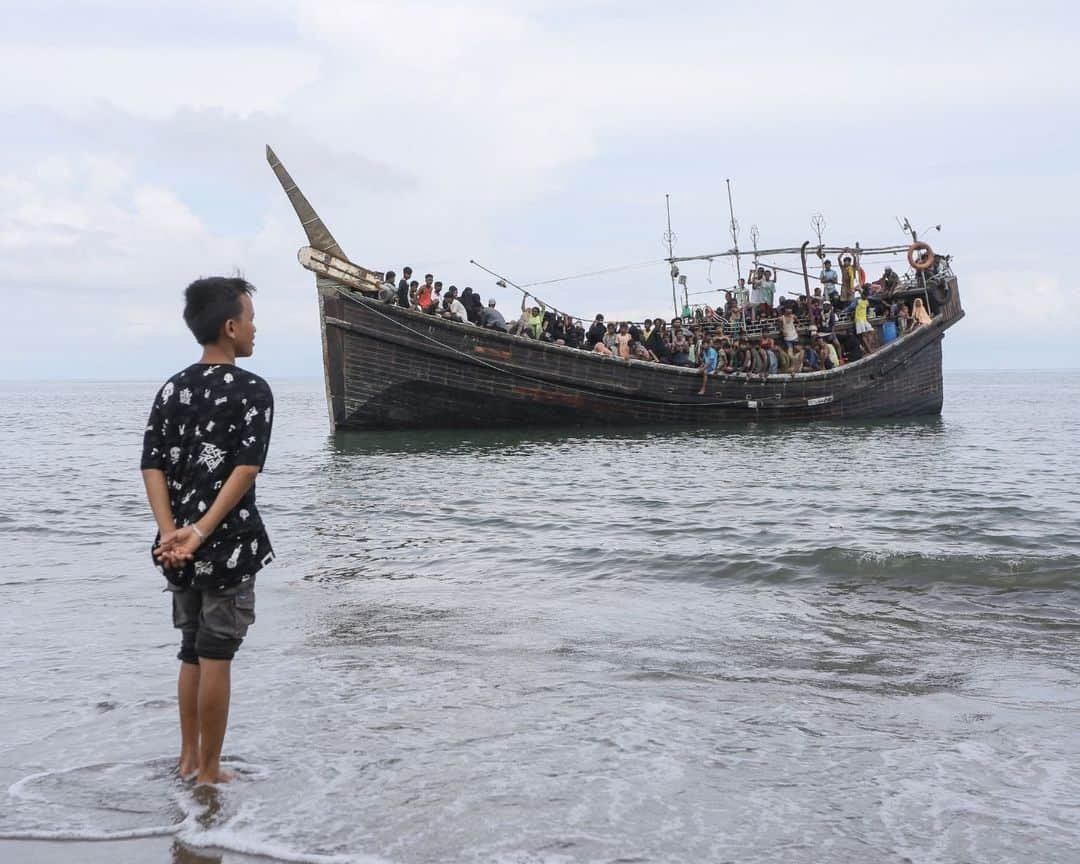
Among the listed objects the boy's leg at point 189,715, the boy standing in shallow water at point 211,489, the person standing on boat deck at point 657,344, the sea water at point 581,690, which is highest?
the person standing on boat deck at point 657,344

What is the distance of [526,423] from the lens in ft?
77.4

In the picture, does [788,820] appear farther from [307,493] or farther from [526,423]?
[526,423]

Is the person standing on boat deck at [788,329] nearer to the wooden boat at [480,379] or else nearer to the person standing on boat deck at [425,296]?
the wooden boat at [480,379]

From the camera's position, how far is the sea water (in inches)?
116

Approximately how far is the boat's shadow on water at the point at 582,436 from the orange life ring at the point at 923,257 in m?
4.26

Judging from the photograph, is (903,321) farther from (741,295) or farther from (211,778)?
(211,778)

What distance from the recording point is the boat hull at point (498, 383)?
858 inches

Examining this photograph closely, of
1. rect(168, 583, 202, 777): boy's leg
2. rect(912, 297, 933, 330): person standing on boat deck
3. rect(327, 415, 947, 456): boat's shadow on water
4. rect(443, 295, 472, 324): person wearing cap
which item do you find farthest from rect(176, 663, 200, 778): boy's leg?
rect(912, 297, 933, 330): person standing on boat deck

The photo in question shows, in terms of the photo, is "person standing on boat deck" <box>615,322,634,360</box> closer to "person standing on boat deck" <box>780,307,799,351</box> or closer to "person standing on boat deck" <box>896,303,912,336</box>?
"person standing on boat deck" <box>780,307,799,351</box>

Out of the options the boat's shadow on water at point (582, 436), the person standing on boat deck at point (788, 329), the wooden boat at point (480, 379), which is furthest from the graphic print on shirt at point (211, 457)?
the person standing on boat deck at point (788, 329)

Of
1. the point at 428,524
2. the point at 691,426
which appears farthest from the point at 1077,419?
the point at 428,524

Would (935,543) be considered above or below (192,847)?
below

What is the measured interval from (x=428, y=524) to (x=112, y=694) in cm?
644

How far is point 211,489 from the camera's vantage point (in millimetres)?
3061
